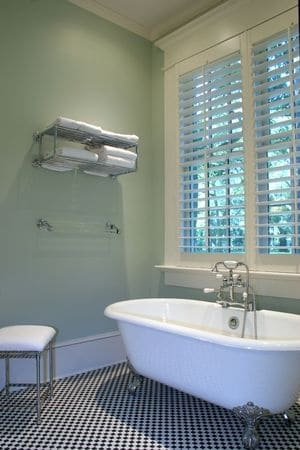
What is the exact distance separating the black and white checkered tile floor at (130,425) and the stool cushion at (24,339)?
1.41ft

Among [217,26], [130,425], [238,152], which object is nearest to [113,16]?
[217,26]

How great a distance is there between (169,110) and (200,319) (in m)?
1.90

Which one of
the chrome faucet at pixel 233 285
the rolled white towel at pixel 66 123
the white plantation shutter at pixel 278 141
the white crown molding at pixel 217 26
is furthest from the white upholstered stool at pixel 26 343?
the white crown molding at pixel 217 26

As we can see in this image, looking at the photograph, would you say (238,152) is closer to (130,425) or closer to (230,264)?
(230,264)

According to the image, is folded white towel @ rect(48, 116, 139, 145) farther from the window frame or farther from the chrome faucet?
the chrome faucet

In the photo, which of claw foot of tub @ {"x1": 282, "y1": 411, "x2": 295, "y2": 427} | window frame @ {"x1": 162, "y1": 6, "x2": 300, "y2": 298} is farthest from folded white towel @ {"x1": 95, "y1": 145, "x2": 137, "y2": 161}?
claw foot of tub @ {"x1": 282, "y1": 411, "x2": 295, "y2": 427}

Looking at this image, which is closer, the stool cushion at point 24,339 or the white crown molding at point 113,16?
the stool cushion at point 24,339

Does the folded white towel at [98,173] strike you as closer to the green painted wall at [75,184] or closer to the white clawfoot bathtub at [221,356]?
the green painted wall at [75,184]

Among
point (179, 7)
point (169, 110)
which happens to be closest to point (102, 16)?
point (179, 7)

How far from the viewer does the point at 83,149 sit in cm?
280

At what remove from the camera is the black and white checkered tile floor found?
1916 millimetres

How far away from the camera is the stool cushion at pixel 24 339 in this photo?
7.14ft

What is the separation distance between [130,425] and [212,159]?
6.58ft

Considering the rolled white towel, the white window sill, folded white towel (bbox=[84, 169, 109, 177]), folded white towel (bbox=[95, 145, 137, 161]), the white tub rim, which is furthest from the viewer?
folded white towel (bbox=[84, 169, 109, 177])
